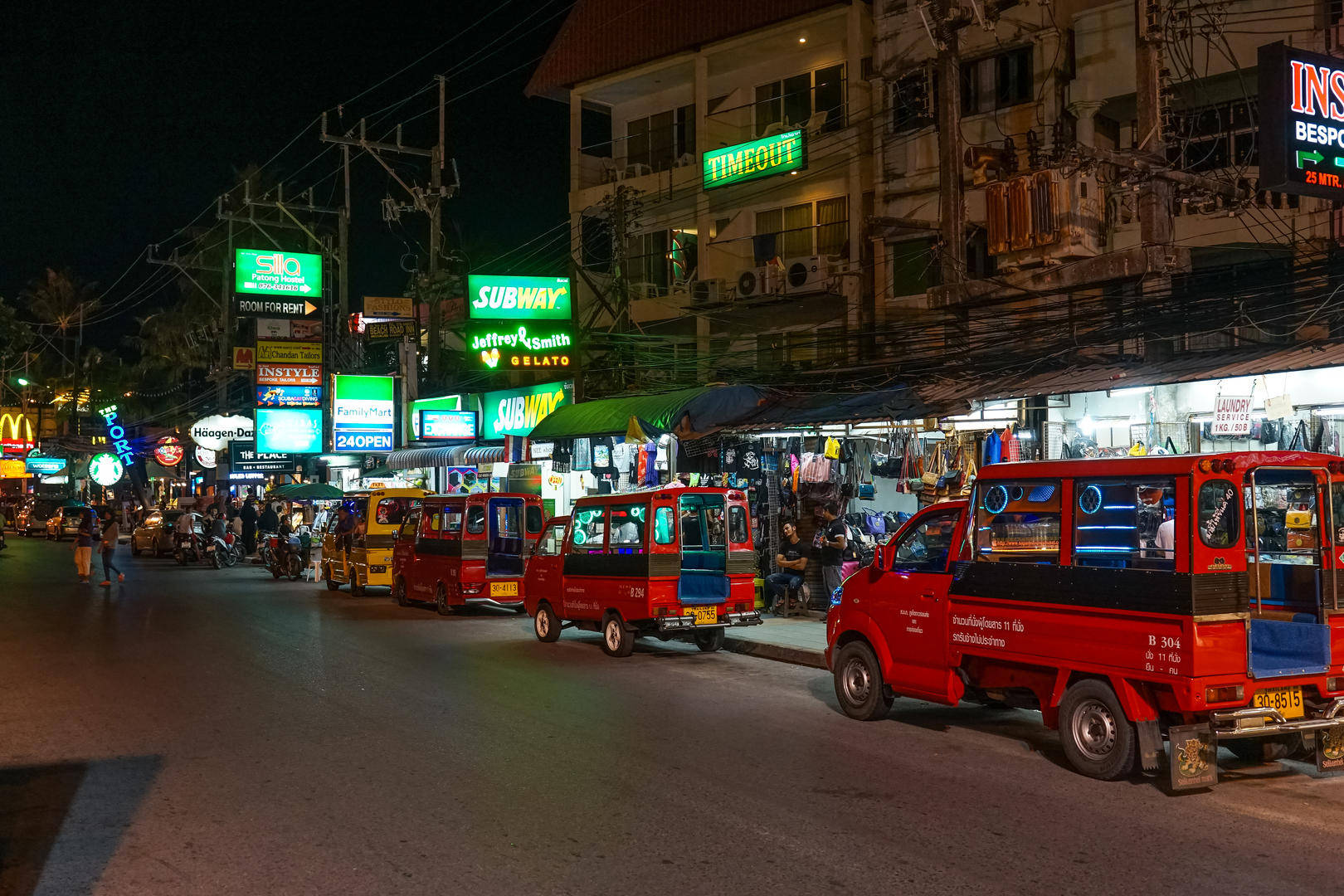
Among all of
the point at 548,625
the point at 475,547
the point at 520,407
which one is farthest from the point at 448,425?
the point at 548,625

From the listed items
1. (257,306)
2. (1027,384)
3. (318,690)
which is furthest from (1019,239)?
(257,306)

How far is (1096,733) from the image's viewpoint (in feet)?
26.1

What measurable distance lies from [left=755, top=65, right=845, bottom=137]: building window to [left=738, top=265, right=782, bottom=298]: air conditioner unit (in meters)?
3.60

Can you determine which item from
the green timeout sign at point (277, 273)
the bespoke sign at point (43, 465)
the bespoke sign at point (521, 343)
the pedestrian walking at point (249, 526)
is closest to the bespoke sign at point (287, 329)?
the green timeout sign at point (277, 273)

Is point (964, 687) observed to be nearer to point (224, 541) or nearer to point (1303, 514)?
point (1303, 514)

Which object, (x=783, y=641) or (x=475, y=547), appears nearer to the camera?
(x=783, y=641)

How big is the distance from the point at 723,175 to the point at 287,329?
2436cm

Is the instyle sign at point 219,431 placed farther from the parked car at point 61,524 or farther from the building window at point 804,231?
the building window at point 804,231

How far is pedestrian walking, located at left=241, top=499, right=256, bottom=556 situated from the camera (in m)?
38.1

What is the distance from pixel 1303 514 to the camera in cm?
811

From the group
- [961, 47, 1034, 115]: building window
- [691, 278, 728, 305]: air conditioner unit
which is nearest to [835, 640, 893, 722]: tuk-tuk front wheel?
[961, 47, 1034, 115]: building window

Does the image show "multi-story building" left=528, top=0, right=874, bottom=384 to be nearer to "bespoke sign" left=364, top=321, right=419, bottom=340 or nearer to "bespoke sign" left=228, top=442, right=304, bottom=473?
"bespoke sign" left=364, top=321, right=419, bottom=340

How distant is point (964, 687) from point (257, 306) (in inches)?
1445

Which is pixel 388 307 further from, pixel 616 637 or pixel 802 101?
pixel 616 637
